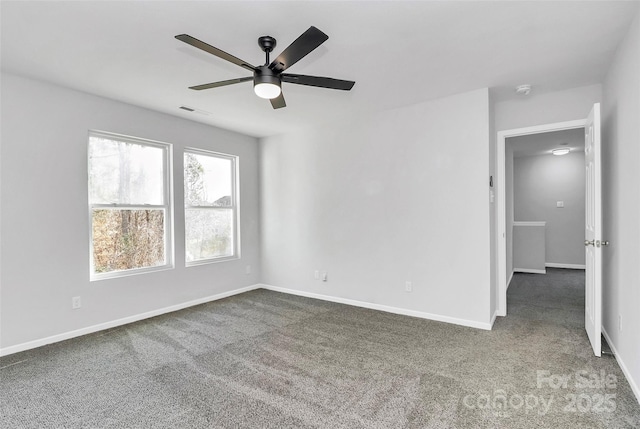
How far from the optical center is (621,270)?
254cm

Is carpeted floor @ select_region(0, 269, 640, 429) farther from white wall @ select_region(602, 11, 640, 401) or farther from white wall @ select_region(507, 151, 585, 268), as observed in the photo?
white wall @ select_region(507, 151, 585, 268)

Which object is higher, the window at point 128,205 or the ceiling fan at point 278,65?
the ceiling fan at point 278,65

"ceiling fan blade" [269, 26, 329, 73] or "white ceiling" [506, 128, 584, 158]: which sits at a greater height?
"white ceiling" [506, 128, 584, 158]

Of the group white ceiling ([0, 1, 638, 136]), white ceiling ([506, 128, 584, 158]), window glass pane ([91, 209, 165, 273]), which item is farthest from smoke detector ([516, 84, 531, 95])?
window glass pane ([91, 209, 165, 273])

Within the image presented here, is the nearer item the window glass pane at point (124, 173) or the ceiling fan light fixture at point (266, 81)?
the ceiling fan light fixture at point (266, 81)

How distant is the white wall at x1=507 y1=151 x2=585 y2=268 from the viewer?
6.87 m

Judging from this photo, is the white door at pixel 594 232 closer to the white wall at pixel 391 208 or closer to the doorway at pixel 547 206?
the white wall at pixel 391 208

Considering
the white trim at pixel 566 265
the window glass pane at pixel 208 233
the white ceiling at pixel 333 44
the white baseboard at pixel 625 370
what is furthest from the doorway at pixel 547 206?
the window glass pane at pixel 208 233

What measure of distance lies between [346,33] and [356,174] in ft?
7.26

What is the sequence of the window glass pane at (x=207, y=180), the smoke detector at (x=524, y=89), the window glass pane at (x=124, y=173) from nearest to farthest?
the smoke detector at (x=524, y=89) < the window glass pane at (x=124, y=173) < the window glass pane at (x=207, y=180)

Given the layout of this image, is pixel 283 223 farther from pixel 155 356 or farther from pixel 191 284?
pixel 155 356

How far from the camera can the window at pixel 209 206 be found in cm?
458

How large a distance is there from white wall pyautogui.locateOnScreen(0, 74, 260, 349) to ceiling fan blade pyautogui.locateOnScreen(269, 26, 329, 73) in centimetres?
253

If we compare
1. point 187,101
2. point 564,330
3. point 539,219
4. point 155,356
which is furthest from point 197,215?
point 539,219
